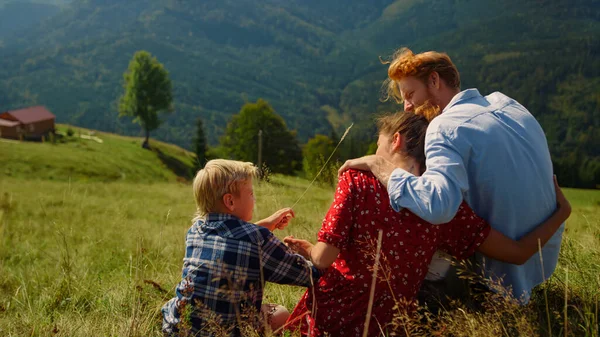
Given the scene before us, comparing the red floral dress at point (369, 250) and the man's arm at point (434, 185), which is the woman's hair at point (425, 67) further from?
the red floral dress at point (369, 250)

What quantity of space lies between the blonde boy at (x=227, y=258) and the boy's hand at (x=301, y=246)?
9 centimetres

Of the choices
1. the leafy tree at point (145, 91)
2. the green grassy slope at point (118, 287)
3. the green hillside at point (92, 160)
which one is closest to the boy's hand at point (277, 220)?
the green grassy slope at point (118, 287)

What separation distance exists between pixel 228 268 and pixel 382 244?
37.5 inches

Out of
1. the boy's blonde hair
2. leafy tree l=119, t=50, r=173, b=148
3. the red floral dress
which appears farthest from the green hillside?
the red floral dress

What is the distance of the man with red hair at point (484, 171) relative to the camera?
2742mm

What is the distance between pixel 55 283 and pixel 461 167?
→ 13.4 feet

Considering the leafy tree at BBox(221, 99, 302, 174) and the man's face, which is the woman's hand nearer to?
the man's face

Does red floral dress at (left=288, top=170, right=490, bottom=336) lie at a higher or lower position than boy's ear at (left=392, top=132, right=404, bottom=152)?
lower

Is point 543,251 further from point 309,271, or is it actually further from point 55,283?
point 55,283

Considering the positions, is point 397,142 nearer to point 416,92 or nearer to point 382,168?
point 382,168

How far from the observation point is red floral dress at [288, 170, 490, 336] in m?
2.95

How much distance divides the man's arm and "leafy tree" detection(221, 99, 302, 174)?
46807 millimetres

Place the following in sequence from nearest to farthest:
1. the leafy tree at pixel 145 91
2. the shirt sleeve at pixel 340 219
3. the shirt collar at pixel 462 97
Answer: the shirt sleeve at pixel 340 219, the shirt collar at pixel 462 97, the leafy tree at pixel 145 91

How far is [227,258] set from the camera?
10.3ft
